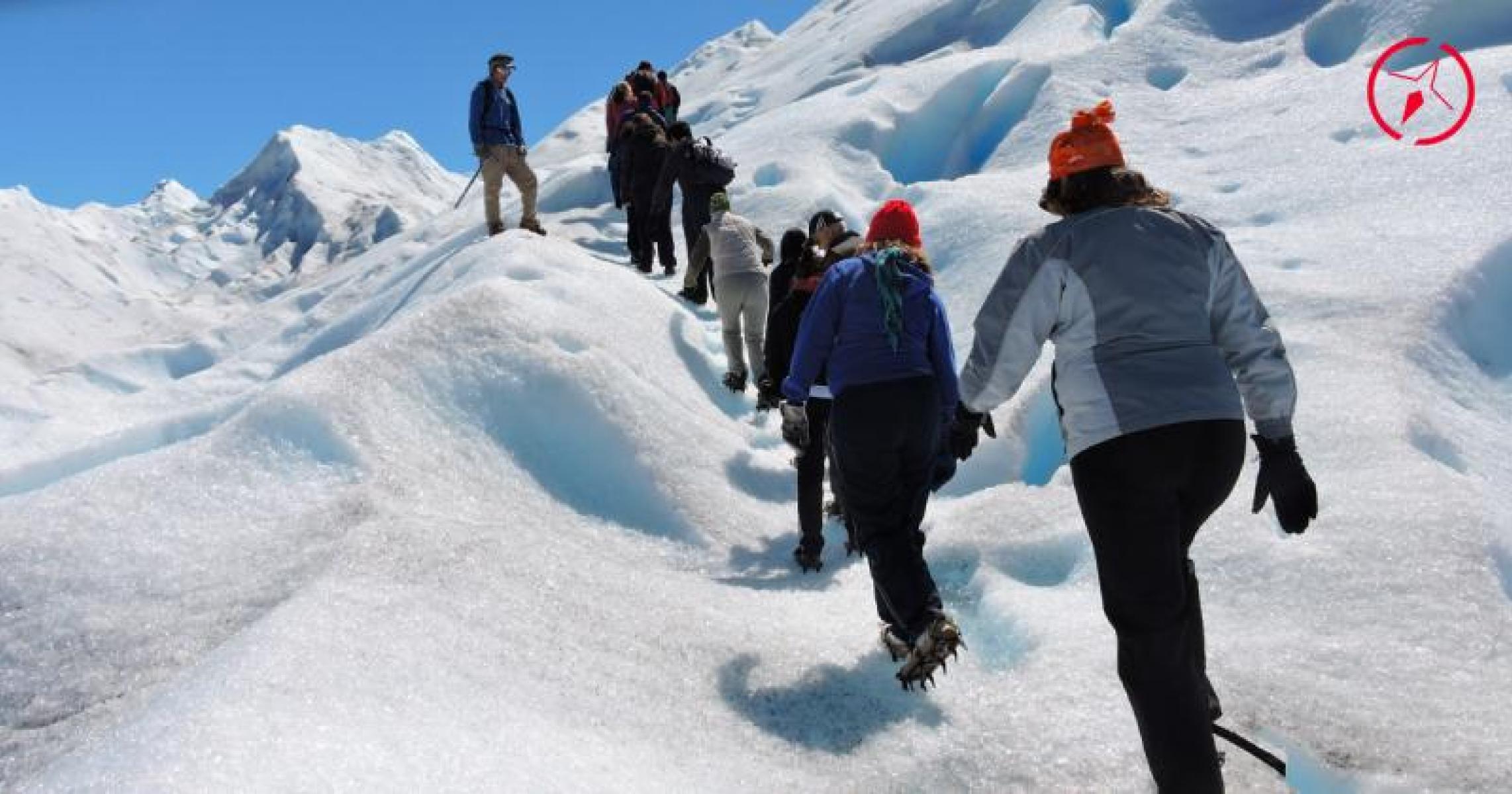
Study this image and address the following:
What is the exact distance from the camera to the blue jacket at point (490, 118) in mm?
9320

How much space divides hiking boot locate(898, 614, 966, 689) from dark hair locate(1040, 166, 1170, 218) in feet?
4.49

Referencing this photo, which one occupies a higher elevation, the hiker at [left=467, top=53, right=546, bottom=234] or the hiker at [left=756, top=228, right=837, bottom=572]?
the hiker at [left=467, top=53, right=546, bottom=234]

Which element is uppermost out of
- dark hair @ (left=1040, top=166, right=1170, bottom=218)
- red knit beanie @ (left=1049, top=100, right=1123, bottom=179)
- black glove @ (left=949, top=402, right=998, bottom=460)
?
red knit beanie @ (left=1049, top=100, right=1123, bottom=179)

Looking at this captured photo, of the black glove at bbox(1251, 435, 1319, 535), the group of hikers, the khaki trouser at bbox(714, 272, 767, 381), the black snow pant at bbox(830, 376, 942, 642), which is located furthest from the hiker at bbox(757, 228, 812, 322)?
the black glove at bbox(1251, 435, 1319, 535)

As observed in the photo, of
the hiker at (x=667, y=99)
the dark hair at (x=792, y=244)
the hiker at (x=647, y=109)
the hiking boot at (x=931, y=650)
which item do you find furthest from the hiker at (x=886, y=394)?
the hiker at (x=667, y=99)

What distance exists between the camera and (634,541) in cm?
441

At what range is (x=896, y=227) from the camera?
12.1ft

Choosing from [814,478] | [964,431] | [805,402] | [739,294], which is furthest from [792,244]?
[964,431]

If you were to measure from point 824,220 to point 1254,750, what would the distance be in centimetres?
321

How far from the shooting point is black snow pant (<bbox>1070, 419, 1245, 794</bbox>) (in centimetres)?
219

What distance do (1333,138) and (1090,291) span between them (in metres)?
8.20

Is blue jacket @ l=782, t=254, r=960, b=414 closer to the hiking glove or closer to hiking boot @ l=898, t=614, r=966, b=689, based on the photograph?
the hiking glove

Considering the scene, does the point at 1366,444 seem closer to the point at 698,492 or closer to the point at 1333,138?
the point at 698,492

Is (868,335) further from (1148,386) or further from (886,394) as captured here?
(1148,386)
